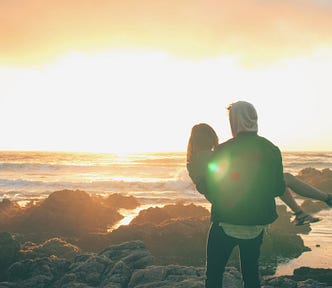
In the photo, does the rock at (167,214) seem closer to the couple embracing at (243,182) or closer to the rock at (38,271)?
the rock at (38,271)

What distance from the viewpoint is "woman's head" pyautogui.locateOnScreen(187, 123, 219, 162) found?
3838 mm

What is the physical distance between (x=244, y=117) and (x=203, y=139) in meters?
0.43

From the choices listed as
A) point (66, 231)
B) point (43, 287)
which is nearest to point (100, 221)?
point (66, 231)

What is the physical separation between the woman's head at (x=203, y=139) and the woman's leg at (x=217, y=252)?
0.71 m

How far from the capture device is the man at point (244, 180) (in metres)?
3.59

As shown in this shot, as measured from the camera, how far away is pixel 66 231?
1462 centimetres

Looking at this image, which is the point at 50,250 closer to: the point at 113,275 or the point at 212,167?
the point at 113,275

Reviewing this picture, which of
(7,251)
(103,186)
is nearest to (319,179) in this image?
(103,186)

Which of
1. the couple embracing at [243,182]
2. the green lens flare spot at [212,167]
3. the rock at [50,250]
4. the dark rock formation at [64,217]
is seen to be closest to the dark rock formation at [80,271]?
the rock at [50,250]

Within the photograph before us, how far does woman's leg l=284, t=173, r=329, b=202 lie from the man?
7 cm

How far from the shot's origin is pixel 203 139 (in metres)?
3.84

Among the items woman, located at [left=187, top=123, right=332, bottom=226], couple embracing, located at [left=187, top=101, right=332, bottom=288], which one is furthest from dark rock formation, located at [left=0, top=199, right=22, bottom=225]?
couple embracing, located at [left=187, top=101, right=332, bottom=288]

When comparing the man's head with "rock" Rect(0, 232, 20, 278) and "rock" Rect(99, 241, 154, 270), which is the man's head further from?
"rock" Rect(0, 232, 20, 278)

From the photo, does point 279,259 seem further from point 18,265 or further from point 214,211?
point 214,211
